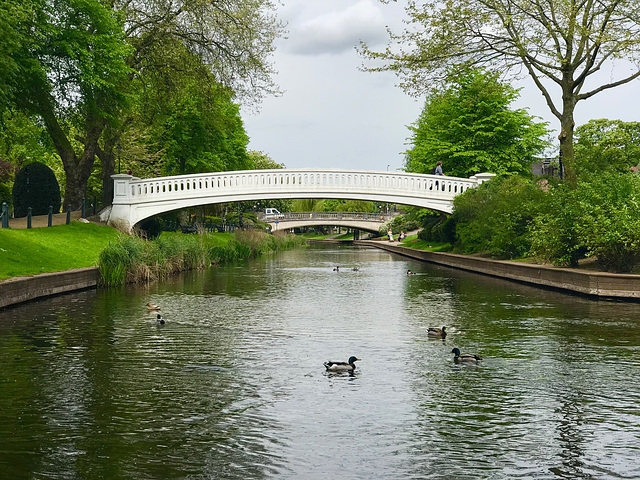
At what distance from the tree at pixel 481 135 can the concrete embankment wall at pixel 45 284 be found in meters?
30.8

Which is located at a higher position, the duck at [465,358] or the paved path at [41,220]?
the paved path at [41,220]

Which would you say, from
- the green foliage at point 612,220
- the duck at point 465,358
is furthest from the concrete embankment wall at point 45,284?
the green foliage at point 612,220

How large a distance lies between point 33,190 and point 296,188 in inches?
549

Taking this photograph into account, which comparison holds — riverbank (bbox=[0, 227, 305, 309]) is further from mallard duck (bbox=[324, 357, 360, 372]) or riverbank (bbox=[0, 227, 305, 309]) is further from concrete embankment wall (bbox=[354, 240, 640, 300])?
concrete embankment wall (bbox=[354, 240, 640, 300])

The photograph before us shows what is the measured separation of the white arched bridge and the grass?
7.08 m

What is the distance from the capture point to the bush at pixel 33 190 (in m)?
37.2

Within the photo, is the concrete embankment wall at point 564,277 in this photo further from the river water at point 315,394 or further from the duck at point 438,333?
the duck at point 438,333

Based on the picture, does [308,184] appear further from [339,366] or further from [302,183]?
[339,366]

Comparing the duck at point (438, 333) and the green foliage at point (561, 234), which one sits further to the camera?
the green foliage at point (561, 234)

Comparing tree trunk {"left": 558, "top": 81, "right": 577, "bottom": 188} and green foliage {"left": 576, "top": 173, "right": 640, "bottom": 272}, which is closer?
green foliage {"left": 576, "top": 173, "right": 640, "bottom": 272}

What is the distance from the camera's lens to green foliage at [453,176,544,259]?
31.8 metres

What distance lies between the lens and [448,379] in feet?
35.4

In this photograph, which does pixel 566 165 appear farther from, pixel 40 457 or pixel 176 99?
pixel 40 457

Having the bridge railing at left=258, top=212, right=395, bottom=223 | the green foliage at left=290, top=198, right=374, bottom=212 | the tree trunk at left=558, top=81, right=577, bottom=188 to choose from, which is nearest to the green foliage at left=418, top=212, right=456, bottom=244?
the tree trunk at left=558, top=81, right=577, bottom=188
